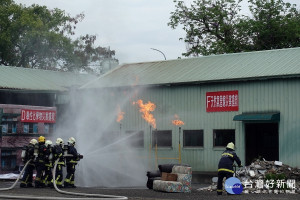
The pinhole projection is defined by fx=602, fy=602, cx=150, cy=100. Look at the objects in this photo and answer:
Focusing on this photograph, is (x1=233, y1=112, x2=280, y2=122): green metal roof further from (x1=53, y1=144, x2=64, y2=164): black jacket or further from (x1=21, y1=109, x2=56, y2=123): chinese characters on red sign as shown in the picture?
(x1=21, y1=109, x2=56, y2=123): chinese characters on red sign

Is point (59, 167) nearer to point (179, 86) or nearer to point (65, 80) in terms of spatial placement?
point (179, 86)

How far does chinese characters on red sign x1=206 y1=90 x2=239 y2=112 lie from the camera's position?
3144 cm

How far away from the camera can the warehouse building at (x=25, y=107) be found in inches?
1368

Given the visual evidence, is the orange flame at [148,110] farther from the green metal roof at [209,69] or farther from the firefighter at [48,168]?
the firefighter at [48,168]

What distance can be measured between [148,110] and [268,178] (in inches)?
463

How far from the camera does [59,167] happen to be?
2597cm

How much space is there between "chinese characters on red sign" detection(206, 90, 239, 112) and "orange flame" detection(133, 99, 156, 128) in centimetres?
371

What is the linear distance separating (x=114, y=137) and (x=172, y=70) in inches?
209

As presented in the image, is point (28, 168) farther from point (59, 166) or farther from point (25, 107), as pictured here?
point (25, 107)

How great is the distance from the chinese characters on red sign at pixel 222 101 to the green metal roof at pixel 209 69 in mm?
806

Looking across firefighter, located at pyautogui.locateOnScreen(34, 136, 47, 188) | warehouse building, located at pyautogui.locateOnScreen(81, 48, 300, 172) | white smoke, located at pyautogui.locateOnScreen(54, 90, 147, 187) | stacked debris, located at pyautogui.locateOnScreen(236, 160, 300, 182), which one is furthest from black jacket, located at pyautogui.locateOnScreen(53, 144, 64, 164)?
warehouse building, located at pyautogui.locateOnScreen(81, 48, 300, 172)

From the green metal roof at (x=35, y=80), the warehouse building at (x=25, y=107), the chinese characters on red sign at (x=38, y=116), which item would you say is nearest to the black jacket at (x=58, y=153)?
the warehouse building at (x=25, y=107)

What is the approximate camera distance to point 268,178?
24750 mm

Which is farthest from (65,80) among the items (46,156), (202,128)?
(46,156)
